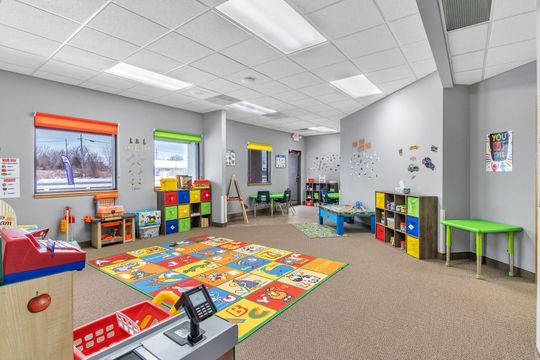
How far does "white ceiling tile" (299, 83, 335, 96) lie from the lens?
4816 mm

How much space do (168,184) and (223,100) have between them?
2.20m

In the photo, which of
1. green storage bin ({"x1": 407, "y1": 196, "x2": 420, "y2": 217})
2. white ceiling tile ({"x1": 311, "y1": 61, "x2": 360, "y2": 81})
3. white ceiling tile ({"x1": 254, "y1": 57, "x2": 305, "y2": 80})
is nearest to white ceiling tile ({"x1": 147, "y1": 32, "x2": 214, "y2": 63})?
white ceiling tile ({"x1": 254, "y1": 57, "x2": 305, "y2": 80})

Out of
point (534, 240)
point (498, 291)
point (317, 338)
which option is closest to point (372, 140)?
point (534, 240)

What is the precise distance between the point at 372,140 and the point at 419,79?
171cm

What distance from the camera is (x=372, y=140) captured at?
5957 mm

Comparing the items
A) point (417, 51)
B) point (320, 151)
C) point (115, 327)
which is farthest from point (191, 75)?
point (320, 151)

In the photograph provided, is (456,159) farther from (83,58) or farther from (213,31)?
(83,58)

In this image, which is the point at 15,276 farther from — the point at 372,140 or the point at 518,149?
the point at 372,140

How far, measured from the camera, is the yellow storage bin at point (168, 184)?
5941mm

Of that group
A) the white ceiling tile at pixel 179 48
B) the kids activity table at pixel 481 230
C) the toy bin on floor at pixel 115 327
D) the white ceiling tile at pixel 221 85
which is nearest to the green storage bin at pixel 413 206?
the kids activity table at pixel 481 230

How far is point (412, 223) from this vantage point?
4242 mm

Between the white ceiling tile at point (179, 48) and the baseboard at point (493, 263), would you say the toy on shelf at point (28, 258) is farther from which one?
the baseboard at point (493, 263)

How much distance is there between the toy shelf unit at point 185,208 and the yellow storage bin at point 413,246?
4.46 meters

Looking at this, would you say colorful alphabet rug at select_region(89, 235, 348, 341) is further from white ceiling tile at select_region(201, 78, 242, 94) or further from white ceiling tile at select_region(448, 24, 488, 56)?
white ceiling tile at select_region(448, 24, 488, 56)
